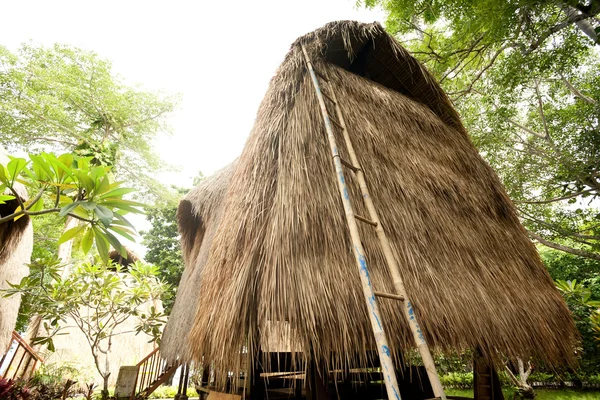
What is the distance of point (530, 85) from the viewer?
673 cm

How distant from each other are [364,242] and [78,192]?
153 centimetres

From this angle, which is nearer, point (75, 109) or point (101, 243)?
point (101, 243)

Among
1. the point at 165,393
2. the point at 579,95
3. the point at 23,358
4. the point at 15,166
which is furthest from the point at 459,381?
the point at 15,166

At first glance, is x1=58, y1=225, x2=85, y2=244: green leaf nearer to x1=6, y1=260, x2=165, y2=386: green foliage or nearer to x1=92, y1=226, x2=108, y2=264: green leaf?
x1=92, y1=226, x2=108, y2=264: green leaf

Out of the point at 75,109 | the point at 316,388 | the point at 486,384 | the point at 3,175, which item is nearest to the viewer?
the point at 3,175

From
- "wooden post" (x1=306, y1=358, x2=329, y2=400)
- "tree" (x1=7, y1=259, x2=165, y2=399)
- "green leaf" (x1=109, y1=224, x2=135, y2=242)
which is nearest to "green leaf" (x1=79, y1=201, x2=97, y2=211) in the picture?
"green leaf" (x1=109, y1=224, x2=135, y2=242)

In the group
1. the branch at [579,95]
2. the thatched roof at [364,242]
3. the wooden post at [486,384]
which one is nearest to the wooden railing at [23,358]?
the thatched roof at [364,242]

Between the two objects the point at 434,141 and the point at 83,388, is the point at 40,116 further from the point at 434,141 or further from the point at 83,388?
the point at 434,141

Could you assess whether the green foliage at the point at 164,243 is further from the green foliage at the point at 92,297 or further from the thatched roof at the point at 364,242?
the thatched roof at the point at 364,242

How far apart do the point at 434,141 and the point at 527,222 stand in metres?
4.86

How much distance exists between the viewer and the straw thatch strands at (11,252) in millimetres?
2176

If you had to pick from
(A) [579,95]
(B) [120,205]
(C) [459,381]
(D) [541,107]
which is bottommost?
(C) [459,381]

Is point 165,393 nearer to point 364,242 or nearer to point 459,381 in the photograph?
point 459,381

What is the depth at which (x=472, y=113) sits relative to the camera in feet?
20.4
